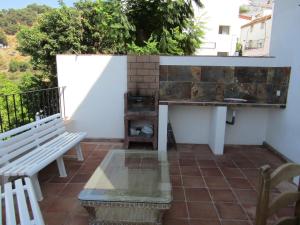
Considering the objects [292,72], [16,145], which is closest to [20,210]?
[16,145]

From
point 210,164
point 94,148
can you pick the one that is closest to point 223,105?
point 210,164

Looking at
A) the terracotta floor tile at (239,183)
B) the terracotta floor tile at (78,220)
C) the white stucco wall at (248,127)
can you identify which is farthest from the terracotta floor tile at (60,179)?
the white stucco wall at (248,127)

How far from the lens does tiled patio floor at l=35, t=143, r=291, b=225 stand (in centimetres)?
220

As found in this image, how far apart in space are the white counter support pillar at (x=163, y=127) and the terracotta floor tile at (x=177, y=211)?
1.35 m

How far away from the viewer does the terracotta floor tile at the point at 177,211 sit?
221 centimetres

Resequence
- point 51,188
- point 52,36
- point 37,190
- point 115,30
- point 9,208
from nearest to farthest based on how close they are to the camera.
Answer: point 9,208 → point 37,190 → point 51,188 → point 115,30 → point 52,36

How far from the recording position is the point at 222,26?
1575cm

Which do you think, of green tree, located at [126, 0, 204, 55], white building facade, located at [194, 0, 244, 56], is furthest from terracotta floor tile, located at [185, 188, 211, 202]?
white building facade, located at [194, 0, 244, 56]

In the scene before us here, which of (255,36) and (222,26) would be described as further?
(255,36)

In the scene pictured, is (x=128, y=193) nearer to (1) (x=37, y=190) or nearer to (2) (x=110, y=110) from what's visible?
(1) (x=37, y=190)

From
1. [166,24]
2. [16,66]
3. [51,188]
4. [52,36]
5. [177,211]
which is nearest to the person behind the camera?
[177,211]

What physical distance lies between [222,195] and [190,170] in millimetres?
670

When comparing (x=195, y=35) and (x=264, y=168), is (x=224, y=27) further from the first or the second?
(x=264, y=168)

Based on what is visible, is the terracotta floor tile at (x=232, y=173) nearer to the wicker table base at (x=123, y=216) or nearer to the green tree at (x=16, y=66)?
the wicker table base at (x=123, y=216)
